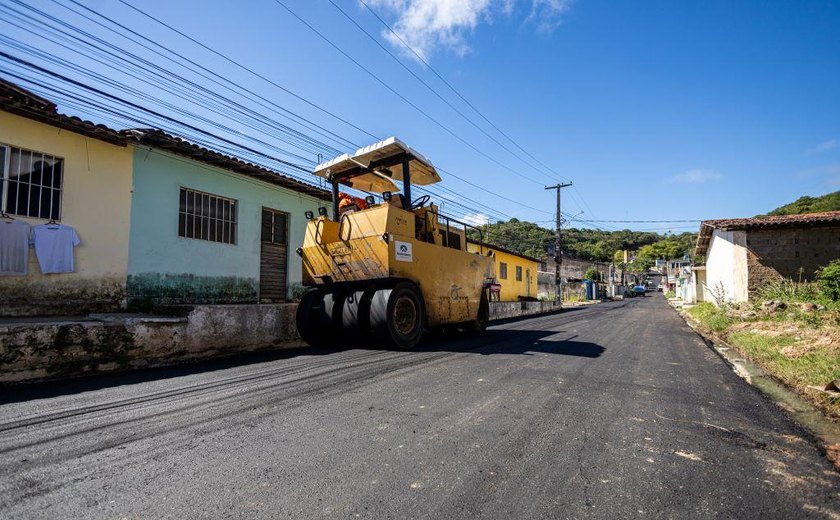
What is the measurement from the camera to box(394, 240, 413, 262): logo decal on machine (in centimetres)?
687

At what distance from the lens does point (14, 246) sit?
6496 mm

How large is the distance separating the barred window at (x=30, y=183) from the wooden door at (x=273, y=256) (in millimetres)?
4369

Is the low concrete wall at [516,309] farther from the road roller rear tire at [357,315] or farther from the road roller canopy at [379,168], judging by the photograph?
the road roller rear tire at [357,315]

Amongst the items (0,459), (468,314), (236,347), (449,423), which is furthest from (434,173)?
(0,459)

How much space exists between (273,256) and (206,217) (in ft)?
6.99

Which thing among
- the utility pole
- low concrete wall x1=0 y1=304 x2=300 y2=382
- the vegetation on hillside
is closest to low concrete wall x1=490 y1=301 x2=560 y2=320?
the utility pole

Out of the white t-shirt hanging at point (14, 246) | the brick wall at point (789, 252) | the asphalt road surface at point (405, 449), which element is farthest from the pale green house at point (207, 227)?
the brick wall at point (789, 252)

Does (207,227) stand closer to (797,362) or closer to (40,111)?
(40,111)

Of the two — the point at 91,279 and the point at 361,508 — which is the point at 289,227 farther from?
the point at 361,508

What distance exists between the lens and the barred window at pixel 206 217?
9.10 metres

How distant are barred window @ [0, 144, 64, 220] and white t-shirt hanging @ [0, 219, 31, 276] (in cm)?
27

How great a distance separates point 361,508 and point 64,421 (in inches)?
113

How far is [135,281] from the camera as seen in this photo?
8062mm

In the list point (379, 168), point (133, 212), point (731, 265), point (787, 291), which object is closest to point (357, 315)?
point (379, 168)
